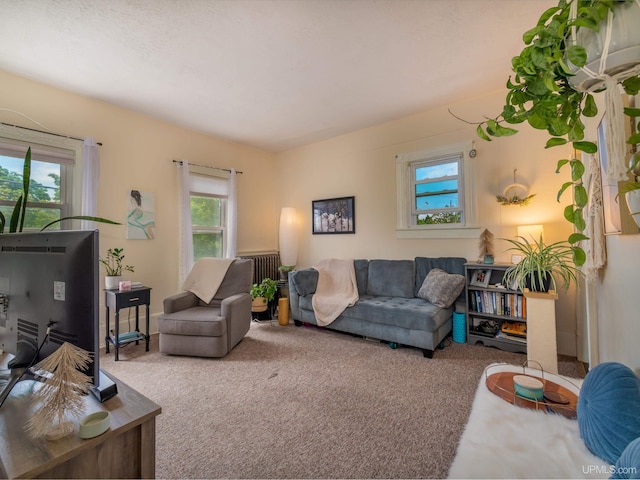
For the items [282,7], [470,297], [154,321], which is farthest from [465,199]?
[154,321]

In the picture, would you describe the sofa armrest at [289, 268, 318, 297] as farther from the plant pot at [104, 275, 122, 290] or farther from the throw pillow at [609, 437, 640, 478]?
the throw pillow at [609, 437, 640, 478]

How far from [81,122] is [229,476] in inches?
142

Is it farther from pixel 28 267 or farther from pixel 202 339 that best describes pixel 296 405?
pixel 28 267

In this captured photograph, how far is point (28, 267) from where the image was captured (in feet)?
2.73

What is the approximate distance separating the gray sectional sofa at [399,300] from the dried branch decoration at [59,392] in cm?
253

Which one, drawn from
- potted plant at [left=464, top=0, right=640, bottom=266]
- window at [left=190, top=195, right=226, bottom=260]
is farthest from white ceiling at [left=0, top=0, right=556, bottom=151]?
potted plant at [left=464, top=0, right=640, bottom=266]

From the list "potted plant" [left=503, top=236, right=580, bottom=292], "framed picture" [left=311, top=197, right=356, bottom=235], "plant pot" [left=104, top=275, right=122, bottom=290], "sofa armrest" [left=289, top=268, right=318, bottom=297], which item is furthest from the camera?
"framed picture" [left=311, top=197, right=356, bottom=235]

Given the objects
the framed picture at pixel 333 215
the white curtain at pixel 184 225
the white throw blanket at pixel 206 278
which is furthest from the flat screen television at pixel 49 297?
the framed picture at pixel 333 215

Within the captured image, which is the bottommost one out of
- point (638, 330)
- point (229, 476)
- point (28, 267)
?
point (229, 476)

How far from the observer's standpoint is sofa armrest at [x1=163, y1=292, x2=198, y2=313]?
9.41ft

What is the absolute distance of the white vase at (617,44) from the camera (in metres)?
0.51

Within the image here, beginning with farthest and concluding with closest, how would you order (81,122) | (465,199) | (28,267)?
1. (465,199)
2. (81,122)
3. (28,267)

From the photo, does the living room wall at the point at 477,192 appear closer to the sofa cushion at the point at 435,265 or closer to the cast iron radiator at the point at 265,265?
the sofa cushion at the point at 435,265

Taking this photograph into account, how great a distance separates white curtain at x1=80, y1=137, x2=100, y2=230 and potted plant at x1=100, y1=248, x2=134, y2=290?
13.3 inches
